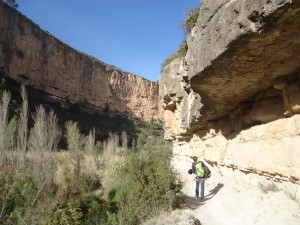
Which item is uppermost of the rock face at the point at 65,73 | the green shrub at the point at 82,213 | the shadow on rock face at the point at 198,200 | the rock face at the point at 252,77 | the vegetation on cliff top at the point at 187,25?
the rock face at the point at 65,73

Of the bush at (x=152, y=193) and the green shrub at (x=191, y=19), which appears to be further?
the green shrub at (x=191, y=19)

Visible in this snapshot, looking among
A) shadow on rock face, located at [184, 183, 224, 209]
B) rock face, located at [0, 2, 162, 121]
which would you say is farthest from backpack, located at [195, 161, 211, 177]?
rock face, located at [0, 2, 162, 121]

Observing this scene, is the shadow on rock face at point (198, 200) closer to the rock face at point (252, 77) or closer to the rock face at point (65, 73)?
the rock face at point (252, 77)

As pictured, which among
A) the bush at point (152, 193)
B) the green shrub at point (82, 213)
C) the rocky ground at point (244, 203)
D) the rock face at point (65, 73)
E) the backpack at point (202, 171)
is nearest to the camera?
the rocky ground at point (244, 203)

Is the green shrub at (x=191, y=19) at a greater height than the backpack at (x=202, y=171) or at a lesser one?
greater

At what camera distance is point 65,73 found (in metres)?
62.3

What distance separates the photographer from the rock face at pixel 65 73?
164ft

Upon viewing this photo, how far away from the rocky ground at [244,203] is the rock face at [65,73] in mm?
47086

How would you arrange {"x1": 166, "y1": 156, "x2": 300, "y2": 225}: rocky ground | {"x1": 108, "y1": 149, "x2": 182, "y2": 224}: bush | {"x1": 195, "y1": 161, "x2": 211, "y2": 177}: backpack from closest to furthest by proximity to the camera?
{"x1": 166, "y1": 156, "x2": 300, "y2": 225}: rocky ground < {"x1": 108, "y1": 149, "x2": 182, "y2": 224}: bush < {"x1": 195, "y1": 161, "x2": 211, "y2": 177}: backpack

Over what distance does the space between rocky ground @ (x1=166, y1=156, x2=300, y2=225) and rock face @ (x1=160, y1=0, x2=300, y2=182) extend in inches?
15.1

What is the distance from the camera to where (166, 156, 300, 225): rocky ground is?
5.83 metres

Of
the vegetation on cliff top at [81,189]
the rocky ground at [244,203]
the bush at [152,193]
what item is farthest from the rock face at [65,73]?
the rocky ground at [244,203]

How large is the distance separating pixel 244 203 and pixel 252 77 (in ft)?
10.2

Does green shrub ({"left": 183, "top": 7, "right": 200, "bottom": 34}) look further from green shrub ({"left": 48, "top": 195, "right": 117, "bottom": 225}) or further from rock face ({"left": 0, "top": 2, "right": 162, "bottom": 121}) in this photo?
rock face ({"left": 0, "top": 2, "right": 162, "bottom": 121})
